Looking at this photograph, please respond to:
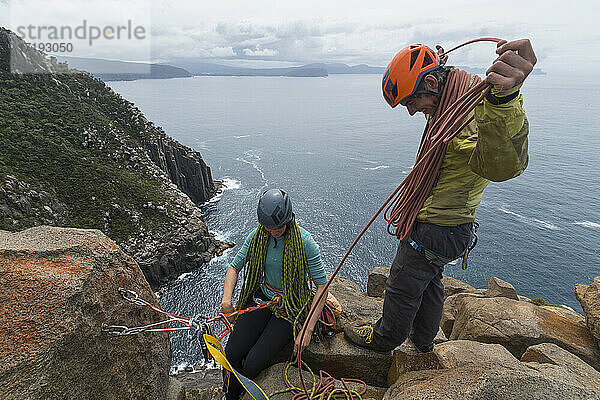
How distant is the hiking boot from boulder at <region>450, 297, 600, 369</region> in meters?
3.74

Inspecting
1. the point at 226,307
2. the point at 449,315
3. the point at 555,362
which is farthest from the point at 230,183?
the point at 555,362

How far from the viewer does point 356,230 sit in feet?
154

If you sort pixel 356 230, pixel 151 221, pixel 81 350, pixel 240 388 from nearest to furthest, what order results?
pixel 81 350
pixel 240 388
pixel 151 221
pixel 356 230

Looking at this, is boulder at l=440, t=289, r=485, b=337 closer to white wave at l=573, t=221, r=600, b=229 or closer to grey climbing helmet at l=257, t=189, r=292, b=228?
grey climbing helmet at l=257, t=189, r=292, b=228

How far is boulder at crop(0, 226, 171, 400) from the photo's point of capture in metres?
3.27

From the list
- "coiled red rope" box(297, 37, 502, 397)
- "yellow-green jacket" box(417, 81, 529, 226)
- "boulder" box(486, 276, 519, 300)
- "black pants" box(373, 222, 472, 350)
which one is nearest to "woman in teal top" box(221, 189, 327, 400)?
"coiled red rope" box(297, 37, 502, 397)

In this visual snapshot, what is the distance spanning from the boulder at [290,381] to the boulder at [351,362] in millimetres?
242

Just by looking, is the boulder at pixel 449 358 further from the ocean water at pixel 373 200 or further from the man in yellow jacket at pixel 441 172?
the ocean water at pixel 373 200

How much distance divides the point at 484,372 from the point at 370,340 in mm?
2021

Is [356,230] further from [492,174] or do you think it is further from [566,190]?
[492,174]

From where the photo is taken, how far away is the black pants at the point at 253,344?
5.02 meters

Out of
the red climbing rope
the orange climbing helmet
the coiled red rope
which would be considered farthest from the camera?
the red climbing rope

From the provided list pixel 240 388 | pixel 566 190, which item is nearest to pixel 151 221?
pixel 240 388

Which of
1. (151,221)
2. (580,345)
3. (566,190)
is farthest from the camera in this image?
(566,190)
